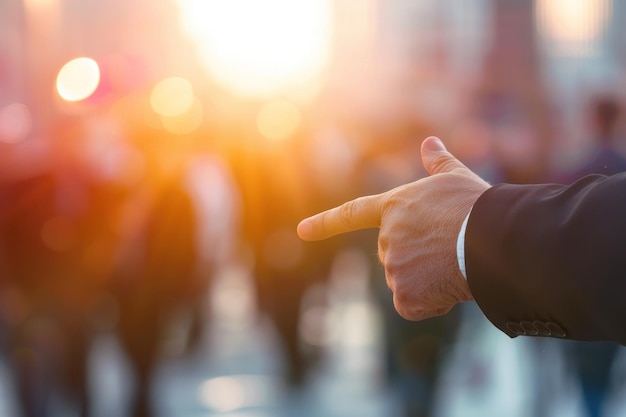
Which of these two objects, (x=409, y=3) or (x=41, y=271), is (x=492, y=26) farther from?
(x=41, y=271)

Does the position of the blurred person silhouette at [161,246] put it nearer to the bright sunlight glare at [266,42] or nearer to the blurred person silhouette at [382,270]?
the blurred person silhouette at [382,270]

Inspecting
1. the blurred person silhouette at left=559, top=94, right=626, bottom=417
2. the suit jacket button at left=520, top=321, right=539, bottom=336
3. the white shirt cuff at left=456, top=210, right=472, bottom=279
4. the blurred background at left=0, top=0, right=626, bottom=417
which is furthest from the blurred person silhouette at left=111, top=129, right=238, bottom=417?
the suit jacket button at left=520, top=321, right=539, bottom=336

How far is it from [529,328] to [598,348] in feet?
10.5

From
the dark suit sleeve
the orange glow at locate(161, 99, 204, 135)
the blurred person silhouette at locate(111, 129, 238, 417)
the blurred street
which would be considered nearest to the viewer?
the dark suit sleeve

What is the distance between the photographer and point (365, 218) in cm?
219

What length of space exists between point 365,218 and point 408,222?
4.8 inches

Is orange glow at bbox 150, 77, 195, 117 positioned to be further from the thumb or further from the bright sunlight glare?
the thumb

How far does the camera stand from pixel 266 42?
7.72m

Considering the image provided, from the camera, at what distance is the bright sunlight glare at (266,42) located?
7.51m

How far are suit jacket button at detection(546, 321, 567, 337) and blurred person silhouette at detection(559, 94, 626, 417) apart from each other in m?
2.94

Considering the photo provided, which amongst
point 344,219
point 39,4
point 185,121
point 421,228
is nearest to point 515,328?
point 421,228

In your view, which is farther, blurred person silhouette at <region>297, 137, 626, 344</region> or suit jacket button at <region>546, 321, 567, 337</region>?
suit jacket button at <region>546, 321, 567, 337</region>

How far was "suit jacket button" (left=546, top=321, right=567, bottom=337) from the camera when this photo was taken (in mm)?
1801

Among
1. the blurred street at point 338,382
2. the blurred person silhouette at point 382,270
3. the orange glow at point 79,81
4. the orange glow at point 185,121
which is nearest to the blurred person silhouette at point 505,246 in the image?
the blurred person silhouette at point 382,270
